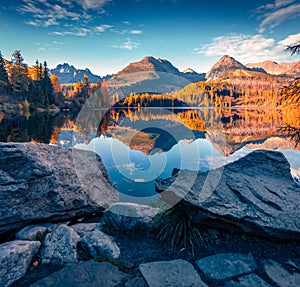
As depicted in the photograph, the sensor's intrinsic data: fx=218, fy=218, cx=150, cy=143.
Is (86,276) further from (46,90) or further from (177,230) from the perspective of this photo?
(46,90)

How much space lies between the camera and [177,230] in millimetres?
5074

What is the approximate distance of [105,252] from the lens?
4477 mm

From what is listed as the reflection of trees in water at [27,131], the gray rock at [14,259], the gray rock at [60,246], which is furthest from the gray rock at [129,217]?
the reflection of trees in water at [27,131]

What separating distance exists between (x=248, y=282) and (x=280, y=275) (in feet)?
2.25

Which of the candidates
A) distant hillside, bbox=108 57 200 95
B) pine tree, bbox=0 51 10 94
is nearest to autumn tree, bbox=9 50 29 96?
pine tree, bbox=0 51 10 94

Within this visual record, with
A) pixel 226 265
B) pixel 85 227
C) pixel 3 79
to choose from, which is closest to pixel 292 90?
pixel 226 265

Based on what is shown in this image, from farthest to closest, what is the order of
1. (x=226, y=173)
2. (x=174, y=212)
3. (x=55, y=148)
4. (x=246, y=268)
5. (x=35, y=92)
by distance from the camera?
1. (x=35, y=92)
2. (x=55, y=148)
3. (x=226, y=173)
4. (x=174, y=212)
5. (x=246, y=268)

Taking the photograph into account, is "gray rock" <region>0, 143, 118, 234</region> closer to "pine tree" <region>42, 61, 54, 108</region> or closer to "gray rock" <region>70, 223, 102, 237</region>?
"gray rock" <region>70, 223, 102, 237</region>

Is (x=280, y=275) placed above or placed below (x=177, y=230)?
below

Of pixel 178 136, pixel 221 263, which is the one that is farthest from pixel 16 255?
pixel 178 136

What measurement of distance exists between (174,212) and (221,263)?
1.51 meters

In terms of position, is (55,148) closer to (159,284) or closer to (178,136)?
(159,284)

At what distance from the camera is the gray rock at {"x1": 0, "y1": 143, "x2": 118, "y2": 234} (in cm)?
502

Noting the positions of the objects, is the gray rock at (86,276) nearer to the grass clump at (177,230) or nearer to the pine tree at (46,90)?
the grass clump at (177,230)
